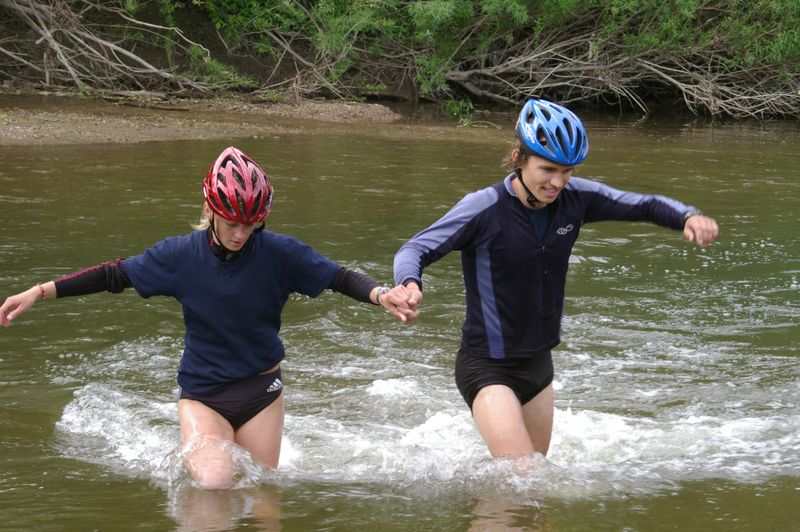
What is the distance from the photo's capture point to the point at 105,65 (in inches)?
892

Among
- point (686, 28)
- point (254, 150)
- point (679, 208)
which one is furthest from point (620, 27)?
point (679, 208)

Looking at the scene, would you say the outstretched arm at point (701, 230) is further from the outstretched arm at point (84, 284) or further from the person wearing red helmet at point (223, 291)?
the outstretched arm at point (84, 284)

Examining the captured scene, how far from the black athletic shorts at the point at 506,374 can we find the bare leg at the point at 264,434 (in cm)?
87

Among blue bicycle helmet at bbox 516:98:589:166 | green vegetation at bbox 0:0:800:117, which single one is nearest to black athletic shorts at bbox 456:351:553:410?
blue bicycle helmet at bbox 516:98:589:166

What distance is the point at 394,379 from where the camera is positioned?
8.07 metres

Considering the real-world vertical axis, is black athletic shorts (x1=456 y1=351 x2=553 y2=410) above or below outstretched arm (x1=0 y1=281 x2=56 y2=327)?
below

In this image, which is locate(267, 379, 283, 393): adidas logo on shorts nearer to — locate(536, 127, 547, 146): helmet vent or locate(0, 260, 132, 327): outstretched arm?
locate(0, 260, 132, 327): outstretched arm

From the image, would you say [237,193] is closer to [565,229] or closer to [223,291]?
[223,291]

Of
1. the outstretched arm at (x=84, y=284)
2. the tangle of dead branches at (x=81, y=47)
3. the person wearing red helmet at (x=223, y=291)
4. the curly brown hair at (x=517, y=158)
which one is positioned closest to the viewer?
the person wearing red helmet at (x=223, y=291)

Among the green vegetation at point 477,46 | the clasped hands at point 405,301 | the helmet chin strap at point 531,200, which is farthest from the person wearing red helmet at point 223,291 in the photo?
the green vegetation at point 477,46

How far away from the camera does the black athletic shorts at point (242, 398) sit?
5219 millimetres

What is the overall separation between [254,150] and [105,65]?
21.7 feet

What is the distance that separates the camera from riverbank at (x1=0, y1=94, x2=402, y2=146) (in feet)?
58.4

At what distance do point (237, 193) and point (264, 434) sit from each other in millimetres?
1175
